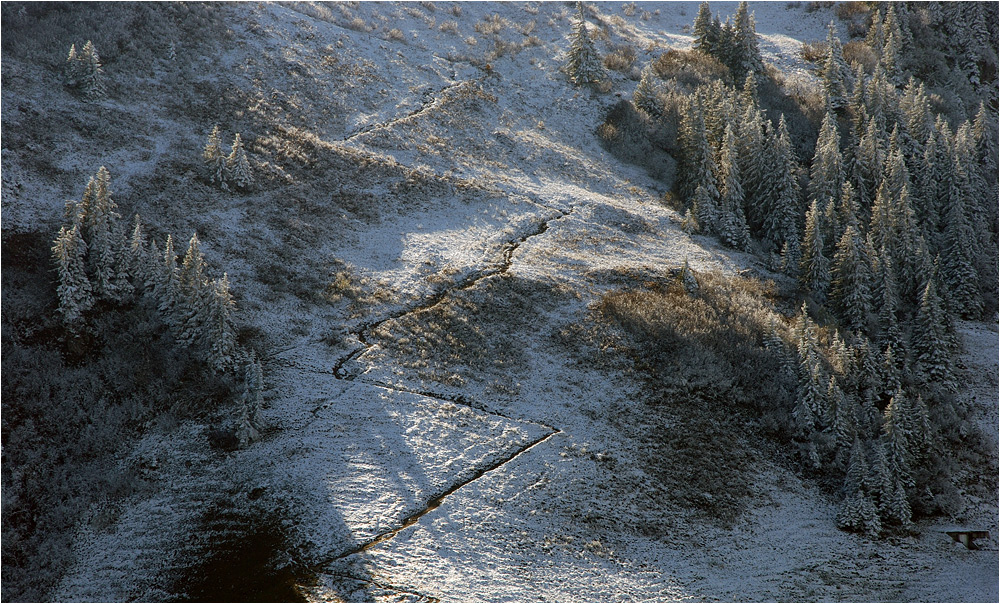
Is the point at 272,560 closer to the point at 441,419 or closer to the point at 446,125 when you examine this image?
the point at 441,419

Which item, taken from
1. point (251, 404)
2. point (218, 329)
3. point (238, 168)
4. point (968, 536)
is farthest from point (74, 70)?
point (968, 536)

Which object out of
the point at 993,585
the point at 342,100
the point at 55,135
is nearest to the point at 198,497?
the point at 55,135

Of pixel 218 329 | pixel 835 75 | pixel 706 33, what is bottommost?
pixel 218 329

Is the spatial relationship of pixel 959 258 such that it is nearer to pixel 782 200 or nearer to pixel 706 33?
pixel 782 200

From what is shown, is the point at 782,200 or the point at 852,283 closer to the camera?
the point at 852,283

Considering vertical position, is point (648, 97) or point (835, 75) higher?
point (835, 75)

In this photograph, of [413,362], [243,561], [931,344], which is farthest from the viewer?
[931,344]
